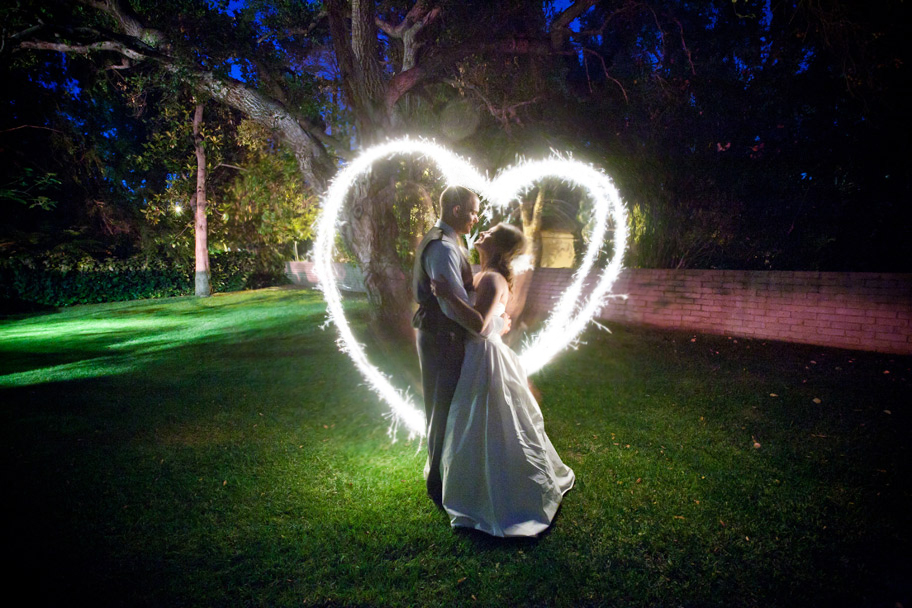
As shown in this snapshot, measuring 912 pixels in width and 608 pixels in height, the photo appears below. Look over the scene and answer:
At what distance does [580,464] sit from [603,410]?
153 cm

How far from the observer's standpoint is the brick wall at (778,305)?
706 centimetres

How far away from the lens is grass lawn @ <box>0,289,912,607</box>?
9.28ft

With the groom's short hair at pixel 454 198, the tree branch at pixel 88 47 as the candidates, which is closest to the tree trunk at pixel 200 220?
the tree branch at pixel 88 47

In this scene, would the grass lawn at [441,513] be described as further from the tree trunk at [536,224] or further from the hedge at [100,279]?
the hedge at [100,279]

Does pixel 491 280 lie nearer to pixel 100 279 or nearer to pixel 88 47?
pixel 88 47

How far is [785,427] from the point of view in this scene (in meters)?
4.92

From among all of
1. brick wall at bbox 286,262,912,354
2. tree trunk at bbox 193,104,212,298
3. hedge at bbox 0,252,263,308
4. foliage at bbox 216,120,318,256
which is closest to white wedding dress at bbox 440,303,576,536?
brick wall at bbox 286,262,912,354

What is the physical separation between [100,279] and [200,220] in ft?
18.4

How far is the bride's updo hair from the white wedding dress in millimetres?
281

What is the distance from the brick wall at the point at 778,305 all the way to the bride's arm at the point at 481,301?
7.58 metres

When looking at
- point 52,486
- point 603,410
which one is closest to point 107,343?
point 52,486

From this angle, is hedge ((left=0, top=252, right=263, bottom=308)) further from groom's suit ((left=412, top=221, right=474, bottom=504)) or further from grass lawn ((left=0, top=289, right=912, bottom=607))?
groom's suit ((left=412, top=221, right=474, bottom=504))

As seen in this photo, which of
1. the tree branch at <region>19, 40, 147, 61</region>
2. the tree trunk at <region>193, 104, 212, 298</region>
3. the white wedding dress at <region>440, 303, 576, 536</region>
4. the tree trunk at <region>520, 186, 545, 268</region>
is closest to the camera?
the white wedding dress at <region>440, 303, 576, 536</region>

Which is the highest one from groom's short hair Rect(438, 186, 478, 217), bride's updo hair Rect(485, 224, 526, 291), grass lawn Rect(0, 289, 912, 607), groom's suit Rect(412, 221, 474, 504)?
groom's short hair Rect(438, 186, 478, 217)
